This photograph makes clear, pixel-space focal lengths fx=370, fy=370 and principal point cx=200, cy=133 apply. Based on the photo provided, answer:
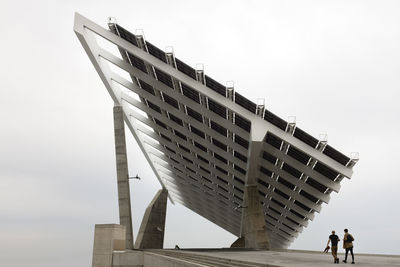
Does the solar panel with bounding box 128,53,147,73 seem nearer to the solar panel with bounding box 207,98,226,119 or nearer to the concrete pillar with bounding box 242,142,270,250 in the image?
the solar panel with bounding box 207,98,226,119

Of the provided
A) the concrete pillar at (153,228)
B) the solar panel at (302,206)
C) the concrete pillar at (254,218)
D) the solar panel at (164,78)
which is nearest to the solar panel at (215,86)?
the solar panel at (164,78)

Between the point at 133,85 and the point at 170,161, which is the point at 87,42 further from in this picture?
the point at 170,161

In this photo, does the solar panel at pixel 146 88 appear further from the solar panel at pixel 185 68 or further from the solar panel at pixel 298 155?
the solar panel at pixel 298 155

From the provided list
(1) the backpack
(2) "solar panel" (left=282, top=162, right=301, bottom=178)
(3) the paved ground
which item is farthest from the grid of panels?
(1) the backpack

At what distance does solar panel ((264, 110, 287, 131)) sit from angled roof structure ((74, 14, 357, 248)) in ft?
0.19

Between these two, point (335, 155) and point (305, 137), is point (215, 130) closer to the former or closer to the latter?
point (305, 137)

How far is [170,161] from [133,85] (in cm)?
1722

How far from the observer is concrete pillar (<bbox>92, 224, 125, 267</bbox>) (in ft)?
62.8

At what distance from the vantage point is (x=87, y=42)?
73.4 feet

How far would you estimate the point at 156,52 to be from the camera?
20641 mm

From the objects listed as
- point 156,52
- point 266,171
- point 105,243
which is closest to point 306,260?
point 105,243

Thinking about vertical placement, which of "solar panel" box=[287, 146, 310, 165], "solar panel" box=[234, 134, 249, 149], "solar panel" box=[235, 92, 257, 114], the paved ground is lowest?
the paved ground

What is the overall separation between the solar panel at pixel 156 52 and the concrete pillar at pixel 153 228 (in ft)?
82.1

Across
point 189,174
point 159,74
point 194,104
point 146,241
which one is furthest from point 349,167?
point 146,241
